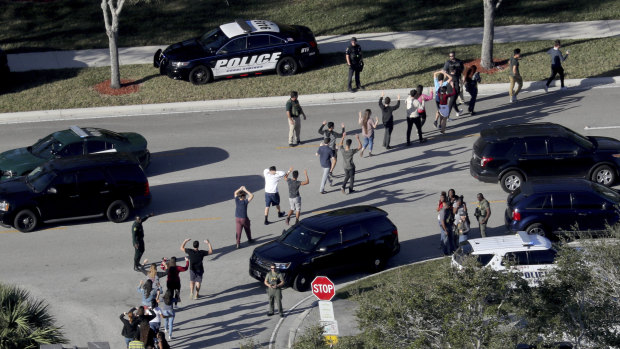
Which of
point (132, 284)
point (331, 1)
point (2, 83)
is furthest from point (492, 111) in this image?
point (2, 83)

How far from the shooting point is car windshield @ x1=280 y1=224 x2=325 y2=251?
63.6ft

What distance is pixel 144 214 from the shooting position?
915 inches

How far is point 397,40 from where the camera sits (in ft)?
113

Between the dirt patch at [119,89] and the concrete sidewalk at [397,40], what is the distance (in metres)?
1.74

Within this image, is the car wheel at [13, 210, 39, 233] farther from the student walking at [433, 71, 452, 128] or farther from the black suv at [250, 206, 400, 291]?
the student walking at [433, 71, 452, 128]

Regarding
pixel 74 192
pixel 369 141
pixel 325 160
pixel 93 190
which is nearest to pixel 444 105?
pixel 369 141

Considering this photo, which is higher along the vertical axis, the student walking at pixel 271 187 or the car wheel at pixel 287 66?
the car wheel at pixel 287 66

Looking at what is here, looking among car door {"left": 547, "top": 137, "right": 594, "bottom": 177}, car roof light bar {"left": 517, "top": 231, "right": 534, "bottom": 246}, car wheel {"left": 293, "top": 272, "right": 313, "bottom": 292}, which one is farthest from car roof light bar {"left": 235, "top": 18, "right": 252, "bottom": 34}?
car roof light bar {"left": 517, "top": 231, "right": 534, "bottom": 246}

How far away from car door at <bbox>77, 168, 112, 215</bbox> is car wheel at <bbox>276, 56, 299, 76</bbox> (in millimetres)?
11073

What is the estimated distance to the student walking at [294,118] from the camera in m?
26.2

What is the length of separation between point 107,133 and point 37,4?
51.2 ft

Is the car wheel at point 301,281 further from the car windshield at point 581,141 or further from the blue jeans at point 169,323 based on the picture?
the car windshield at point 581,141

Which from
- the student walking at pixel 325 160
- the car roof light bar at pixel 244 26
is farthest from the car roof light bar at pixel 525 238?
the car roof light bar at pixel 244 26

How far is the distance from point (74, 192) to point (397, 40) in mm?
16481
